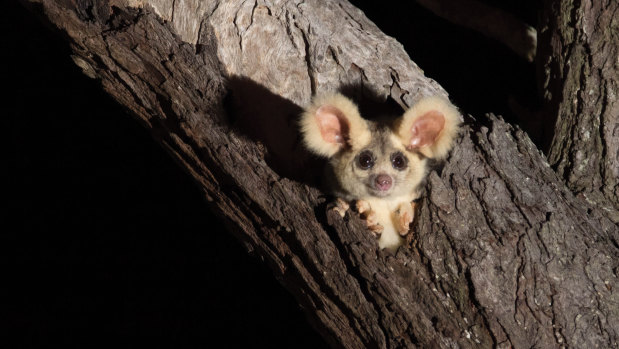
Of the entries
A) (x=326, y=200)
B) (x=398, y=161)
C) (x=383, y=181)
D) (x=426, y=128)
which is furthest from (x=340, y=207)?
(x=426, y=128)

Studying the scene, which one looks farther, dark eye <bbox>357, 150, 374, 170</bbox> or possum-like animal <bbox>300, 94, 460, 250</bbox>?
dark eye <bbox>357, 150, 374, 170</bbox>

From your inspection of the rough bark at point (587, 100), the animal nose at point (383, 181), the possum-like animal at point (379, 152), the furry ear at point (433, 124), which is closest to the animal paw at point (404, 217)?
the possum-like animal at point (379, 152)

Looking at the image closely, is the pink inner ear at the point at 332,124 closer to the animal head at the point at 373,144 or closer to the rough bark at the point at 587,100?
the animal head at the point at 373,144

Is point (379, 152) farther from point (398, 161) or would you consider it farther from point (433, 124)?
point (433, 124)

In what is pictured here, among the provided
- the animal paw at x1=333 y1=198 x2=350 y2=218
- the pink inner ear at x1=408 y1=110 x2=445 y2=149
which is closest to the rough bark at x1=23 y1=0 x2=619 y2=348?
the animal paw at x1=333 y1=198 x2=350 y2=218

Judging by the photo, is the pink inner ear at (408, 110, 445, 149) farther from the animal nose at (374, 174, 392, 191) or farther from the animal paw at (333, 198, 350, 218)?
the animal paw at (333, 198, 350, 218)

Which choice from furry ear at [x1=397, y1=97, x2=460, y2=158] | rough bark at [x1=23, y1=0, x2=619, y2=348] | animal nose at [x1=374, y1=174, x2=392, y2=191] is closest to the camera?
rough bark at [x1=23, y1=0, x2=619, y2=348]

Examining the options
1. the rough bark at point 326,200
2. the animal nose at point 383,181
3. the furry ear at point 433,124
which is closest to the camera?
the rough bark at point 326,200
